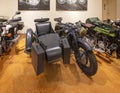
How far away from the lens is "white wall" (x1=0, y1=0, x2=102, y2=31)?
7617 mm

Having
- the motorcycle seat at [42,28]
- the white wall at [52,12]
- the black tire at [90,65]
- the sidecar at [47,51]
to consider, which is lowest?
the black tire at [90,65]

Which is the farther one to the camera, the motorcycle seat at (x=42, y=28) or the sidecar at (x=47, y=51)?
the motorcycle seat at (x=42, y=28)

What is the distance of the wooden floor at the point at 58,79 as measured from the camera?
2545 millimetres

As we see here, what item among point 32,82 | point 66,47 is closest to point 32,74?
point 32,82

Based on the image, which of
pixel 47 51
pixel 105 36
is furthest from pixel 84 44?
pixel 105 36

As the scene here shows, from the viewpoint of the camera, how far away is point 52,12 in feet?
25.7

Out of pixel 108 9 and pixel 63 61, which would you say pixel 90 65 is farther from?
pixel 108 9

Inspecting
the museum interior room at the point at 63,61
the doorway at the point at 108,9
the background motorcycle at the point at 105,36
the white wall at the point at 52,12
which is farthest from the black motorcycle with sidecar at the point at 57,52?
the doorway at the point at 108,9

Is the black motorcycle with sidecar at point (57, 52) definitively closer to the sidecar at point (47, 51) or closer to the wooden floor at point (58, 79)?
the sidecar at point (47, 51)

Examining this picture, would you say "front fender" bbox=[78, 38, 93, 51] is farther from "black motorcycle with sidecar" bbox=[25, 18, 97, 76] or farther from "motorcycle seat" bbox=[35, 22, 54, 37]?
"motorcycle seat" bbox=[35, 22, 54, 37]

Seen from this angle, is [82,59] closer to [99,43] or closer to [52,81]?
[52,81]

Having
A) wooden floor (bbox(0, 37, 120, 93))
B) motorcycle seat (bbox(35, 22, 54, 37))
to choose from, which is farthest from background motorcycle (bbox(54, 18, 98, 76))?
motorcycle seat (bbox(35, 22, 54, 37))

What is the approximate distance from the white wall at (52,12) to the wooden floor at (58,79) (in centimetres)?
421

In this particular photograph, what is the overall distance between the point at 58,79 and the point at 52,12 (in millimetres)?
5303
